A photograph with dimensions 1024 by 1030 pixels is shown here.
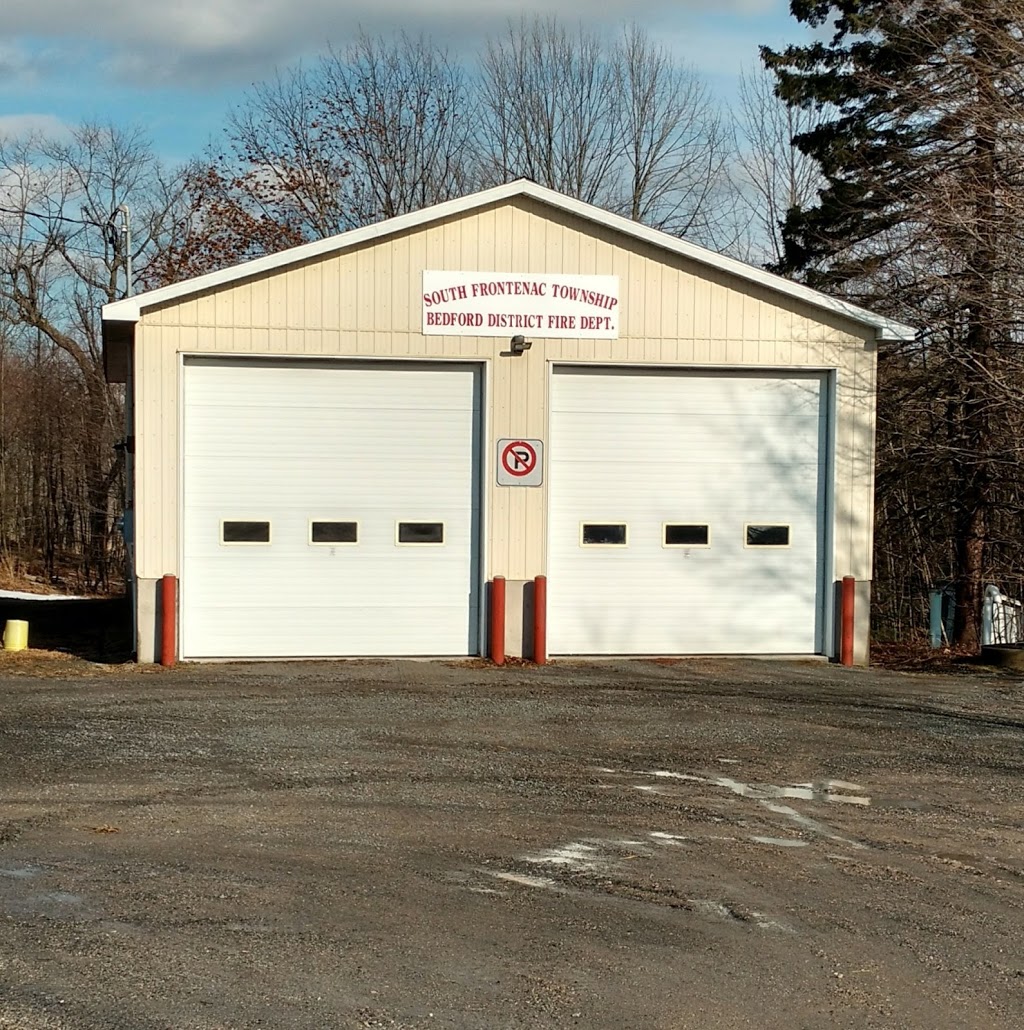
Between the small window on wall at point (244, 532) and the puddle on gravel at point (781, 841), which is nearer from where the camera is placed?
the puddle on gravel at point (781, 841)

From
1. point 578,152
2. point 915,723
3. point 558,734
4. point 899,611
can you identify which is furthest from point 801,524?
point 578,152

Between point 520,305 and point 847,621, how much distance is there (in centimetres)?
512

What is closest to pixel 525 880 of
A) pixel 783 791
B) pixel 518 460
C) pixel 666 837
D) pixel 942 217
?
pixel 666 837

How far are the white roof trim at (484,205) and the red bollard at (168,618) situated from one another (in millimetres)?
2816

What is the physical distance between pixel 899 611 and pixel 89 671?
1565cm

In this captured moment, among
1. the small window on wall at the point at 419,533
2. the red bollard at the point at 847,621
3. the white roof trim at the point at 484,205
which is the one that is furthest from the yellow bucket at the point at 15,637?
the red bollard at the point at 847,621

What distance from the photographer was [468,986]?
5.25 meters

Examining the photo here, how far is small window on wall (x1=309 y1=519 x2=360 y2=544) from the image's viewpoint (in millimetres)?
15062

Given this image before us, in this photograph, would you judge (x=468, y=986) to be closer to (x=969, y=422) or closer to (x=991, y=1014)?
(x=991, y=1014)

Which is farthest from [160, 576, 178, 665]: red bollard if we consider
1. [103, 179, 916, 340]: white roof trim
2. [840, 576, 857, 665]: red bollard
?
[840, 576, 857, 665]: red bollard

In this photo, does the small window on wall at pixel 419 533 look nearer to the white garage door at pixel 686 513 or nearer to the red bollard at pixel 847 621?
the white garage door at pixel 686 513

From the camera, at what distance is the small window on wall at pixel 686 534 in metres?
15.6

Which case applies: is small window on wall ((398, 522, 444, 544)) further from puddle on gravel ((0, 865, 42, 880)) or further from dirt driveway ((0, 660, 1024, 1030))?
puddle on gravel ((0, 865, 42, 880))

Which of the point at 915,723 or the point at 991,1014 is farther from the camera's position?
the point at 915,723
